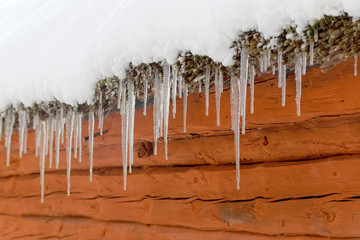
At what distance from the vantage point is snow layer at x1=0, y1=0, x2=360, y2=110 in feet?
4.69

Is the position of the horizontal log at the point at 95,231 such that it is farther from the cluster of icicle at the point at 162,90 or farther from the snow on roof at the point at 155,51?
the cluster of icicle at the point at 162,90

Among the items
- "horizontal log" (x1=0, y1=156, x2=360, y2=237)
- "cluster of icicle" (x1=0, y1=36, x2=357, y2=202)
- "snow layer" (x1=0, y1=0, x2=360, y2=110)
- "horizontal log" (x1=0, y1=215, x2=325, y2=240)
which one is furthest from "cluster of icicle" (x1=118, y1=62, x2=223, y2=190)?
"horizontal log" (x1=0, y1=215, x2=325, y2=240)

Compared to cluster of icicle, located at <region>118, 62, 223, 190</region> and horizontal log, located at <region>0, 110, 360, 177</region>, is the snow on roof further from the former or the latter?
horizontal log, located at <region>0, 110, 360, 177</region>

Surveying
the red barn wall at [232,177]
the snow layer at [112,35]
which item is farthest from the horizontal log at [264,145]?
the snow layer at [112,35]

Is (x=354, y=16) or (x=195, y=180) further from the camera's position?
(x=195, y=180)

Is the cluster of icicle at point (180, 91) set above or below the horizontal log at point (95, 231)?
above

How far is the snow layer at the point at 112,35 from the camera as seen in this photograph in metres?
1.43

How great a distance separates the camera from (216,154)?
228cm

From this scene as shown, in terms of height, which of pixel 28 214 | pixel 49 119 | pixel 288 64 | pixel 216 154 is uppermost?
pixel 288 64

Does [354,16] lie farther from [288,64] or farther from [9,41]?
[9,41]

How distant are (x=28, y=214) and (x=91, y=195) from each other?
73cm

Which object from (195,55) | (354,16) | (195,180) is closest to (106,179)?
(195,180)

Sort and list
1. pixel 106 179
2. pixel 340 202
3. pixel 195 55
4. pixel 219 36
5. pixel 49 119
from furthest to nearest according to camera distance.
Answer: pixel 106 179 → pixel 49 119 → pixel 340 202 → pixel 195 55 → pixel 219 36

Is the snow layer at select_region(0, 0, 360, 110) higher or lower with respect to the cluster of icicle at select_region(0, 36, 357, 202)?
higher
